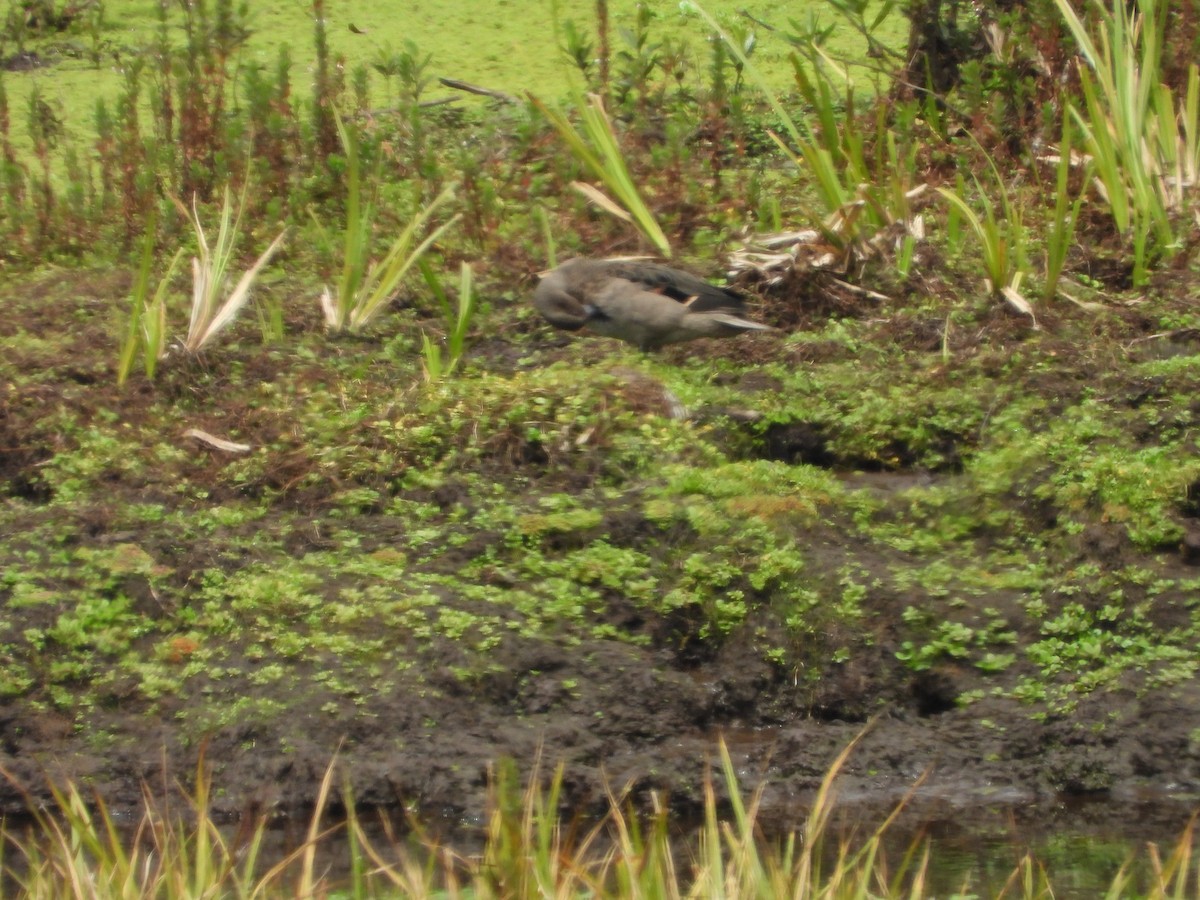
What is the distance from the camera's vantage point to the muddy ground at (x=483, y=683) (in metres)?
3.50

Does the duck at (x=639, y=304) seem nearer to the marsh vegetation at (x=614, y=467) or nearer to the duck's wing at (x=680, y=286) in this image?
the duck's wing at (x=680, y=286)

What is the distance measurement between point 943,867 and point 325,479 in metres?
2.26

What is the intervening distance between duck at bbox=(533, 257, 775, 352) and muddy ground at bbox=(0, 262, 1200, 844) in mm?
612

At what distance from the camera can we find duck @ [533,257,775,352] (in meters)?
5.29

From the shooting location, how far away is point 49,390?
16.3 ft

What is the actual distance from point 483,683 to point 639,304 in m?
1.98

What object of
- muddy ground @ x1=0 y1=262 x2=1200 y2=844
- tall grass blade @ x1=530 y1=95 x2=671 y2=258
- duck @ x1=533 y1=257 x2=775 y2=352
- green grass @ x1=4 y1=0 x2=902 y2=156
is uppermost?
green grass @ x1=4 y1=0 x2=902 y2=156

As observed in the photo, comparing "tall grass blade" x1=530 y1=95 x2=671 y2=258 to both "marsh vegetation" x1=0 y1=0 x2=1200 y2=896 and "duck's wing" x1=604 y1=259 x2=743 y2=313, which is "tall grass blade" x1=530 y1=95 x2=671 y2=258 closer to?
"marsh vegetation" x1=0 y1=0 x2=1200 y2=896

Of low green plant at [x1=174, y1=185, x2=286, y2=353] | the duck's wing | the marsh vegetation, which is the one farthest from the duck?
low green plant at [x1=174, y1=185, x2=286, y2=353]

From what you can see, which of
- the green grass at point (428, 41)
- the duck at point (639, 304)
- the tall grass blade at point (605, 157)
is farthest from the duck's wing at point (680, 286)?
the green grass at point (428, 41)

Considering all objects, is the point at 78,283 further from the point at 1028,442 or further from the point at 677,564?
the point at 1028,442

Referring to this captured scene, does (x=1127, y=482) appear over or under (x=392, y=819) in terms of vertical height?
over

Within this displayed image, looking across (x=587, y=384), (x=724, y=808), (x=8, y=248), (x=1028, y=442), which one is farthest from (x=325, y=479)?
(x=8, y=248)

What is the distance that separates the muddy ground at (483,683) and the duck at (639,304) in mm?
612
